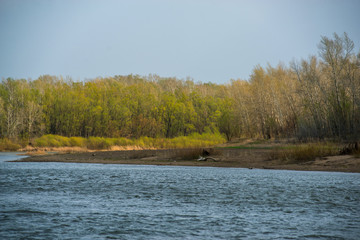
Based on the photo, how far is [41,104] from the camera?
69.7 meters

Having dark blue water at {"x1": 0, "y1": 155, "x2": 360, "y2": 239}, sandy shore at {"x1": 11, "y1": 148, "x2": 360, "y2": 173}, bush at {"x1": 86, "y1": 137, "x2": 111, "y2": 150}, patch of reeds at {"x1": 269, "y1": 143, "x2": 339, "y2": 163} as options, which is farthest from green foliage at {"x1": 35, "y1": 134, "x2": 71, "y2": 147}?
patch of reeds at {"x1": 269, "y1": 143, "x2": 339, "y2": 163}

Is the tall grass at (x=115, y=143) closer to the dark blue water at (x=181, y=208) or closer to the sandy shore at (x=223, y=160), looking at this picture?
the sandy shore at (x=223, y=160)

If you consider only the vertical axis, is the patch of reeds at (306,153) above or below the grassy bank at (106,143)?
below

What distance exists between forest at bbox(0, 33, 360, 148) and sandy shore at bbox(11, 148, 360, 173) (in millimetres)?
7676

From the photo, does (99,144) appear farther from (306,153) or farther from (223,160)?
(306,153)

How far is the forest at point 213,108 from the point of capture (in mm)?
41956

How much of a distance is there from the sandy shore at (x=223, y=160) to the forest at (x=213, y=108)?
302 inches

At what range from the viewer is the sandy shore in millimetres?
28556

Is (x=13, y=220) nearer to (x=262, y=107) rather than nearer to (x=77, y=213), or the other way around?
(x=77, y=213)

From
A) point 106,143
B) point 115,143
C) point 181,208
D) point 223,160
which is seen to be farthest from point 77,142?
point 181,208

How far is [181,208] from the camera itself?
49.6 ft

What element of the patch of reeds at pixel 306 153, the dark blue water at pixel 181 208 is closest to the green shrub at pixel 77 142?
the patch of reeds at pixel 306 153

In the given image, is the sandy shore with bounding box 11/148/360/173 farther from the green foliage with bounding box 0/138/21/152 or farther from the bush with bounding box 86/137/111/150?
the green foliage with bounding box 0/138/21/152

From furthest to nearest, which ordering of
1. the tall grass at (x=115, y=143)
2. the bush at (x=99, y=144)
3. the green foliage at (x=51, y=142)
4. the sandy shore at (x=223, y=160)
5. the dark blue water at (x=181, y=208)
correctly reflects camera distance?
the green foliage at (x=51, y=142) → the tall grass at (x=115, y=143) → the bush at (x=99, y=144) → the sandy shore at (x=223, y=160) → the dark blue water at (x=181, y=208)
